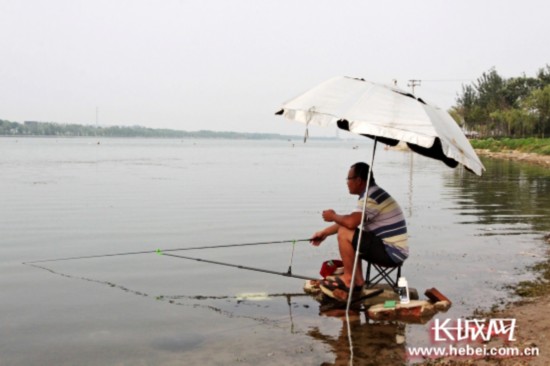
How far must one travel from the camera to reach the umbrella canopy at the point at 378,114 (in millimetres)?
5703

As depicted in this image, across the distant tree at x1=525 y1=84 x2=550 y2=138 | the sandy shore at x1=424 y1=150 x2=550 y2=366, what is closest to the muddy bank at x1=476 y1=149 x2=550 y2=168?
the distant tree at x1=525 y1=84 x2=550 y2=138

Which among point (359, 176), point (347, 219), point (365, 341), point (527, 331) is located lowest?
point (365, 341)

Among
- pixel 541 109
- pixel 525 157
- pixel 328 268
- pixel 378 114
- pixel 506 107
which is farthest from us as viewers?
pixel 506 107

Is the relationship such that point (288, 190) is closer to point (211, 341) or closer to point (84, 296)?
point (84, 296)

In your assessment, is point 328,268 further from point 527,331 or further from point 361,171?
point 527,331

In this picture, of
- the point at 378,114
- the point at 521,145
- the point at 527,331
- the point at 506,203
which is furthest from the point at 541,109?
the point at 378,114

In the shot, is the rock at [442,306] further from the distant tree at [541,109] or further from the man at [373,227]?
the distant tree at [541,109]

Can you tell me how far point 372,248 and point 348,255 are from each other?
0.33 meters

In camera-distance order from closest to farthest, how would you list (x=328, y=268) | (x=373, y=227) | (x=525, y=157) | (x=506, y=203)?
(x=373, y=227)
(x=328, y=268)
(x=506, y=203)
(x=525, y=157)

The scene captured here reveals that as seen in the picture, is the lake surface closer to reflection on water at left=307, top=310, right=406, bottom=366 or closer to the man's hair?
reflection on water at left=307, top=310, right=406, bottom=366

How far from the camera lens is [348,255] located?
686cm

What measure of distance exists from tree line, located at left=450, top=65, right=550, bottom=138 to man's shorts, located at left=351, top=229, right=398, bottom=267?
2621 inches

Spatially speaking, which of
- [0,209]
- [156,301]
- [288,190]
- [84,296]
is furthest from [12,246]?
[288,190]

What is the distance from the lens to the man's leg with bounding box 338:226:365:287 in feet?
22.4
